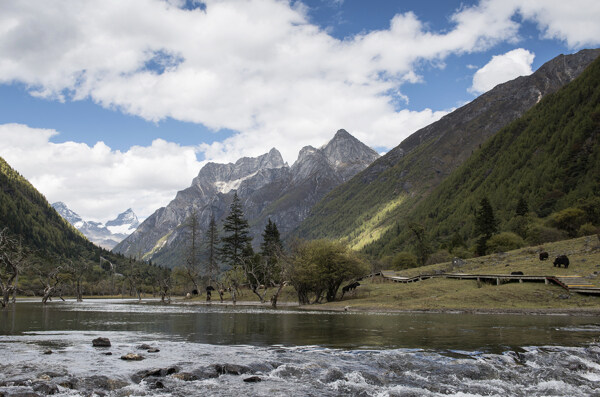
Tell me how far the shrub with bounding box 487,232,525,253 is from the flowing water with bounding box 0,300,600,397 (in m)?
77.3

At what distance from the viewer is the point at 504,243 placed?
11125 cm

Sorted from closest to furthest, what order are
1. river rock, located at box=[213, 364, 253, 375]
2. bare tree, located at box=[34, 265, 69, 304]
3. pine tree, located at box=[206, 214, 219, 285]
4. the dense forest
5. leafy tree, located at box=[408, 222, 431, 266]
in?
1. river rock, located at box=[213, 364, 253, 375]
2. the dense forest
3. bare tree, located at box=[34, 265, 69, 304]
4. pine tree, located at box=[206, 214, 219, 285]
5. leafy tree, located at box=[408, 222, 431, 266]

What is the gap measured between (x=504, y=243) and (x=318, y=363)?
10343 centimetres

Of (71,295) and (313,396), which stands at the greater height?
(313,396)

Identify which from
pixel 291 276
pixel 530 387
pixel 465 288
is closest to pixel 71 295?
pixel 291 276

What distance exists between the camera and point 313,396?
55.7 ft

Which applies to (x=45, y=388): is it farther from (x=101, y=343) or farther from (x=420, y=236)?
(x=420, y=236)

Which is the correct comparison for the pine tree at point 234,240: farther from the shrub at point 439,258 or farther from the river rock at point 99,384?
the river rock at point 99,384

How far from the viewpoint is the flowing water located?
18.0 meters

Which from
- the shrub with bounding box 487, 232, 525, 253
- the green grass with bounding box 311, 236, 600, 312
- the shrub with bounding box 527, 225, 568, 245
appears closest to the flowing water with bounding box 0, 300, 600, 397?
the green grass with bounding box 311, 236, 600, 312

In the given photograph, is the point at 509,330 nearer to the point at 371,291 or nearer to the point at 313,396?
the point at 313,396

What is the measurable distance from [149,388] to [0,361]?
10868mm

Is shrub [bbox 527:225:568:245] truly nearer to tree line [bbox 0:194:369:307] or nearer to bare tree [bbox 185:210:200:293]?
tree line [bbox 0:194:369:307]

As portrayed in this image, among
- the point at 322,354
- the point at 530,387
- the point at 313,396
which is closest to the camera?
the point at 313,396
